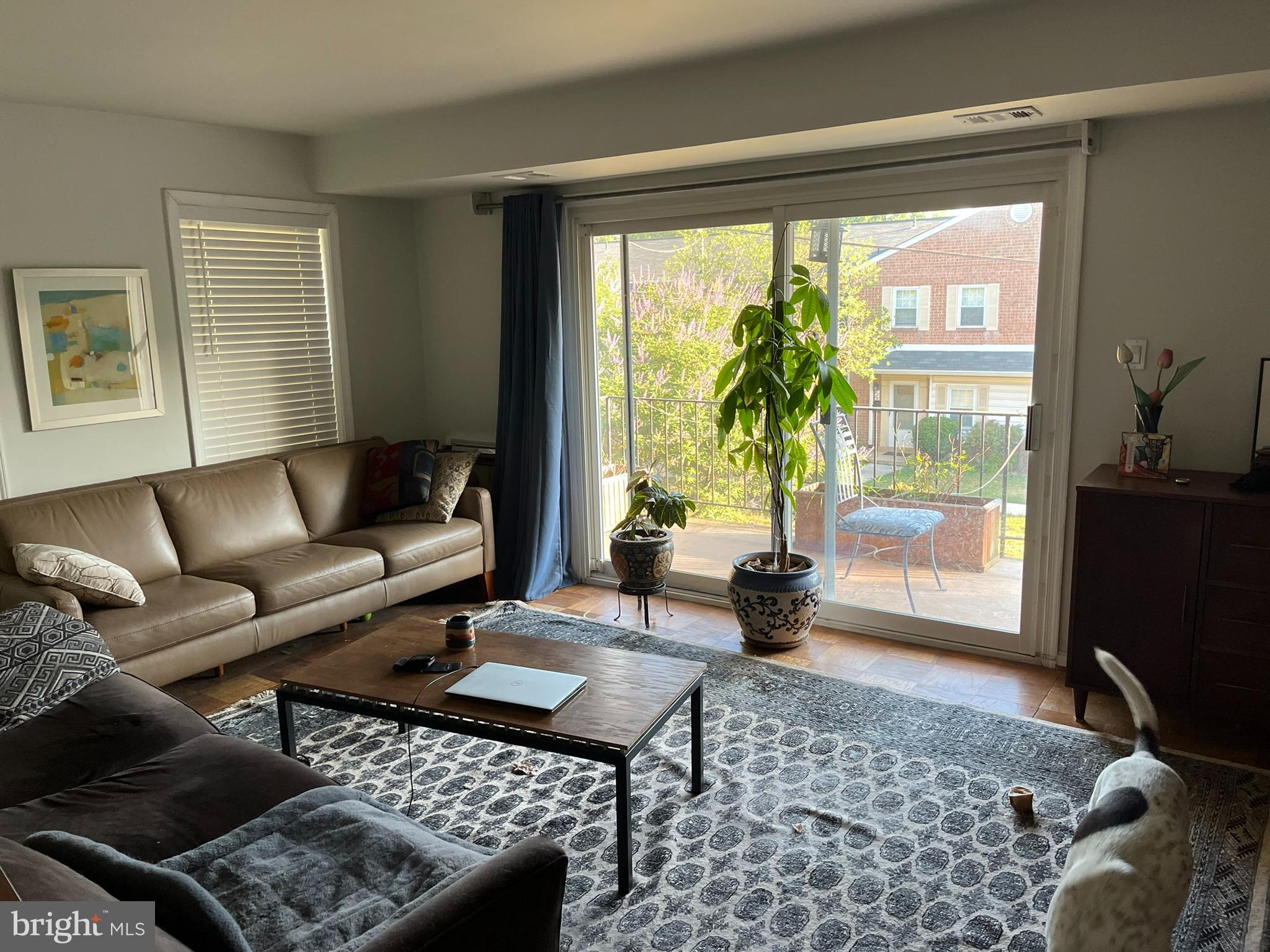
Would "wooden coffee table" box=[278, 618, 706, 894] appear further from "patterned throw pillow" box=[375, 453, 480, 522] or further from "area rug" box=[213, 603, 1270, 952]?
"patterned throw pillow" box=[375, 453, 480, 522]

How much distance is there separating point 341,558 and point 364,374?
1.55 m

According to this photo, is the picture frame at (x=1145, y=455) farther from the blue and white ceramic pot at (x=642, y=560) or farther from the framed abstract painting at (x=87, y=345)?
the framed abstract painting at (x=87, y=345)

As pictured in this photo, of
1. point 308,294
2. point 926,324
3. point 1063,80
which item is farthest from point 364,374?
point 1063,80

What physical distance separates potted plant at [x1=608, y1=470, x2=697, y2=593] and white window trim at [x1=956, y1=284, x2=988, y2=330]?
148 cm

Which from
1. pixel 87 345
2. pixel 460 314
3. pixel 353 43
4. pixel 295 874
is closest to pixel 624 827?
pixel 295 874

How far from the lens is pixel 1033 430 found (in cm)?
374

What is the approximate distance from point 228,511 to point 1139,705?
3901mm

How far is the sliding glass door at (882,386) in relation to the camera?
382cm

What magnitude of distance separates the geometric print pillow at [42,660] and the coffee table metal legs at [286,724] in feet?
1.79

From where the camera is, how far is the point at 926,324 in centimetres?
399

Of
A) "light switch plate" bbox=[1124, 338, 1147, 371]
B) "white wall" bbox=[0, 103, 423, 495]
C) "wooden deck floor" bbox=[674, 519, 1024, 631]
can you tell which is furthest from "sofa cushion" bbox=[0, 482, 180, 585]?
"light switch plate" bbox=[1124, 338, 1147, 371]

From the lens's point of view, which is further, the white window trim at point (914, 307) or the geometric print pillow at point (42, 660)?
the white window trim at point (914, 307)

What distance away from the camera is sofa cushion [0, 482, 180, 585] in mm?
3658

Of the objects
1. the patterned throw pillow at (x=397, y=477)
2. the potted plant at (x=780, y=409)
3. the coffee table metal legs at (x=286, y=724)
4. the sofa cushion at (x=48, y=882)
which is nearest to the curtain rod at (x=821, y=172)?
the potted plant at (x=780, y=409)
